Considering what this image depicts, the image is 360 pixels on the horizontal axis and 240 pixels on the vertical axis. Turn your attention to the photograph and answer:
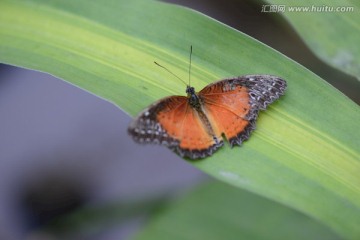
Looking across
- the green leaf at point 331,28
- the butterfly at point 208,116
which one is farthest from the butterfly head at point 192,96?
the green leaf at point 331,28

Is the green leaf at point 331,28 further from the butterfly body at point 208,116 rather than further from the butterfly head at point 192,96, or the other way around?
the butterfly head at point 192,96

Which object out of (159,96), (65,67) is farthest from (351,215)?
(65,67)

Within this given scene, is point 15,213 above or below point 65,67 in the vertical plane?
below

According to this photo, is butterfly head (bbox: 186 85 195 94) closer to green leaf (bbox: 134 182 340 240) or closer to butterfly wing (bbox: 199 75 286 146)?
butterfly wing (bbox: 199 75 286 146)

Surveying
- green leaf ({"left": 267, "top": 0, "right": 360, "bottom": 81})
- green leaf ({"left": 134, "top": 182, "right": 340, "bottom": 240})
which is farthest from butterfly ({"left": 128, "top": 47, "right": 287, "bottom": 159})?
green leaf ({"left": 134, "top": 182, "right": 340, "bottom": 240})

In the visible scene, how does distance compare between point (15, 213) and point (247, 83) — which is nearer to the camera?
point (247, 83)

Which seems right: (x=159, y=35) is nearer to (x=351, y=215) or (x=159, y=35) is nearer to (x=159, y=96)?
(x=159, y=96)

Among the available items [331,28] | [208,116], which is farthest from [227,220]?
[331,28]
